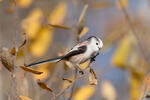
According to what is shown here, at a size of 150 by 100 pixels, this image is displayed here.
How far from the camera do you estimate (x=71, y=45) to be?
1.84 m

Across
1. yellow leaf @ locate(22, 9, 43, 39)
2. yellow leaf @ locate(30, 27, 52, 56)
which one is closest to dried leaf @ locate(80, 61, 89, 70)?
yellow leaf @ locate(22, 9, 43, 39)

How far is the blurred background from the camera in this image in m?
1.50

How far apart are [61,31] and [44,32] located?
92 centimetres

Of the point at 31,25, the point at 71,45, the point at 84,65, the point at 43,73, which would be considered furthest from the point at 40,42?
the point at 84,65

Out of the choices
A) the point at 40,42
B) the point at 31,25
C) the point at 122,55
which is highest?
the point at 31,25

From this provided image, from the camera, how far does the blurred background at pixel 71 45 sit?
1.50 meters

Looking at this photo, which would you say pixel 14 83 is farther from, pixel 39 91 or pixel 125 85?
pixel 125 85

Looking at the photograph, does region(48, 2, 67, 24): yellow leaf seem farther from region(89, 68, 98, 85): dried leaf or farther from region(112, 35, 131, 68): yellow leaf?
region(89, 68, 98, 85): dried leaf

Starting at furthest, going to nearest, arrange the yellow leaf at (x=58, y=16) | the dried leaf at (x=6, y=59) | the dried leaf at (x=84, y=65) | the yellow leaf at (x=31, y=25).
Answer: the yellow leaf at (x=58, y=16) < the yellow leaf at (x=31, y=25) < the dried leaf at (x=84, y=65) < the dried leaf at (x=6, y=59)

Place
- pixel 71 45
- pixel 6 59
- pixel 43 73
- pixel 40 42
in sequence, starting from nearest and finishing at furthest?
pixel 6 59 → pixel 43 73 → pixel 71 45 → pixel 40 42

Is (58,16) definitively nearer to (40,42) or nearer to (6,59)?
(40,42)

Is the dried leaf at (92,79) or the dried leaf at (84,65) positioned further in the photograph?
the dried leaf at (84,65)

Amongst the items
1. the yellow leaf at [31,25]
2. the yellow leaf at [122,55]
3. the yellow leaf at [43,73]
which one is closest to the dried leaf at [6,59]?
the yellow leaf at [43,73]

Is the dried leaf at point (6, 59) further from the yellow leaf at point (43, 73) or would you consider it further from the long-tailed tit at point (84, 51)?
the yellow leaf at point (43, 73)
